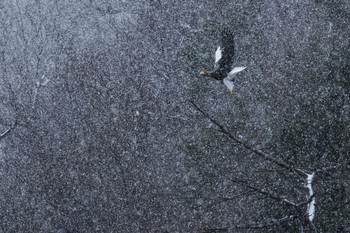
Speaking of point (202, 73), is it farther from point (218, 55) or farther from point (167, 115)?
point (167, 115)

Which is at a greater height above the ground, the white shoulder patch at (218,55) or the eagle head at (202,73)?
the white shoulder patch at (218,55)

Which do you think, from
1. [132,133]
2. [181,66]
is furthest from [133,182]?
[181,66]

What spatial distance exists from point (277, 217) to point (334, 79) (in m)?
1.51

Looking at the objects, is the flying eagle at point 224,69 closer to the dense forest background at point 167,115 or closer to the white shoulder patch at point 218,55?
the white shoulder patch at point 218,55

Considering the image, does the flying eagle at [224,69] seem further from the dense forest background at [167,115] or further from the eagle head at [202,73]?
the dense forest background at [167,115]

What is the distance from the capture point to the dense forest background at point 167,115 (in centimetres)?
418

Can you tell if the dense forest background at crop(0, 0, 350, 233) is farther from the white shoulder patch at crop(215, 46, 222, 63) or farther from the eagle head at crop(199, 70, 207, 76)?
the white shoulder patch at crop(215, 46, 222, 63)

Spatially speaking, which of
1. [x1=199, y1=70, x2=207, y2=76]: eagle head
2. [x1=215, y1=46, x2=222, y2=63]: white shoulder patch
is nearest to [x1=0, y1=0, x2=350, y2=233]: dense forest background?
[x1=199, y1=70, x2=207, y2=76]: eagle head

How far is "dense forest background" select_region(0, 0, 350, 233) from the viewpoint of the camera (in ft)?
13.7

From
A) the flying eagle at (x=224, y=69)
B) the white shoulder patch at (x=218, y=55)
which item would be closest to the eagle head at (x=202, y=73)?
the flying eagle at (x=224, y=69)

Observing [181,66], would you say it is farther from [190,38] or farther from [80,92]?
[80,92]

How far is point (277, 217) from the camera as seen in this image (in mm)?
4102

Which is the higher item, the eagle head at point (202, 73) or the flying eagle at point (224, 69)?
the flying eagle at point (224, 69)

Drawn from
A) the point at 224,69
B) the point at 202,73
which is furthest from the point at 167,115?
the point at 224,69
